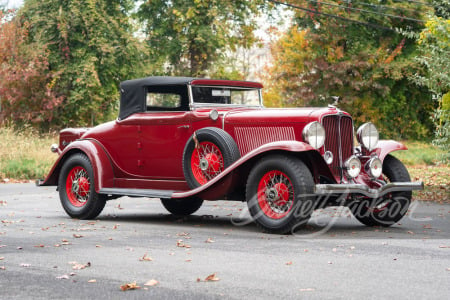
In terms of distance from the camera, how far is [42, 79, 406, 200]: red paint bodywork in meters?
9.23

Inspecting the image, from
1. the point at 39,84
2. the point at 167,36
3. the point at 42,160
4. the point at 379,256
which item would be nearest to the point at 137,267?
the point at 379,256

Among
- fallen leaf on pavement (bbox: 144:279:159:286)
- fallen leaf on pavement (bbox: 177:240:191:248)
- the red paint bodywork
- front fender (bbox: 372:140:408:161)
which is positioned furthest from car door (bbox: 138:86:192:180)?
fallen leaf on pavement (bbox: 144:279:159:286)

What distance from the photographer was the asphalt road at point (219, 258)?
5.66 m

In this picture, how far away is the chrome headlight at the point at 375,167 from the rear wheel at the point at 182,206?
3171mm

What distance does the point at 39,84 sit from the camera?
34.2m

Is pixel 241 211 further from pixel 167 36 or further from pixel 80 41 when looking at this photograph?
pixel 167 36

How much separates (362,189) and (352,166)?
Answer: 0.52 m

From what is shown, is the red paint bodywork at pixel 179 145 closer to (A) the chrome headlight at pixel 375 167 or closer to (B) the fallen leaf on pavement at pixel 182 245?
(A) the chrome headlight at pixel 375 167

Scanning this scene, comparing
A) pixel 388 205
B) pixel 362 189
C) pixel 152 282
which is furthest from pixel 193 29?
pixel 152 282

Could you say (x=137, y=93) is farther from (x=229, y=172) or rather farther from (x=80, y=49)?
(x=80, y=49)

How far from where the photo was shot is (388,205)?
9.93m

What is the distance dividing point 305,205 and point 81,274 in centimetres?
317

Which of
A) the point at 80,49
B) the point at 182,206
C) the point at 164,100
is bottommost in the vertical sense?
the point at 182,206

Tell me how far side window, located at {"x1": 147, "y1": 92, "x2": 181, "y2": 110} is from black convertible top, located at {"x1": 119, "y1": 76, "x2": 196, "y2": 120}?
0.14m
